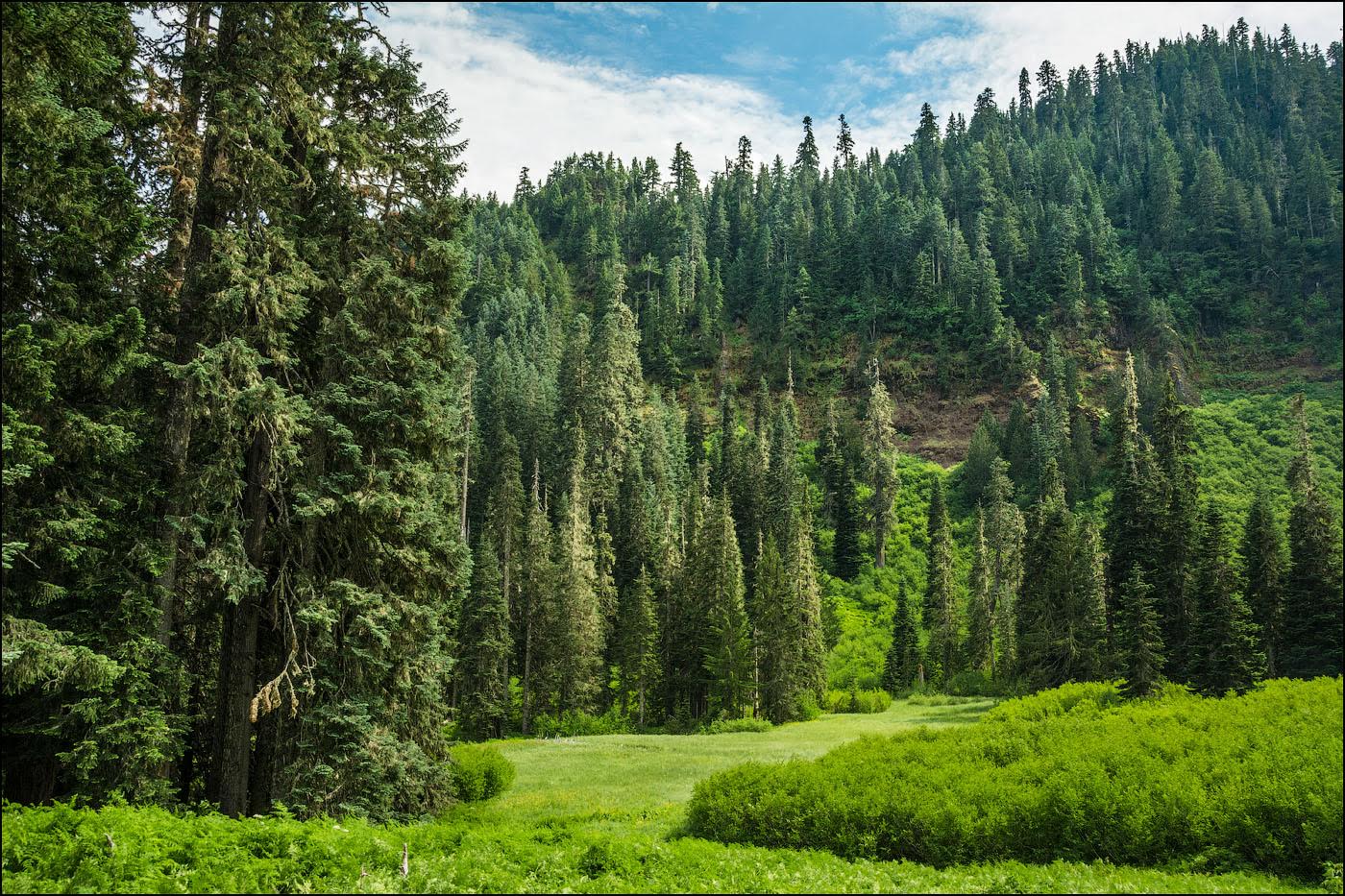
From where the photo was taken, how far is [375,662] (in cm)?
1485

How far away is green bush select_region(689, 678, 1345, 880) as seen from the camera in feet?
34.6

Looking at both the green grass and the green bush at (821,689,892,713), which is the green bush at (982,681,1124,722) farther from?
the green bush at (821,689,892,713)

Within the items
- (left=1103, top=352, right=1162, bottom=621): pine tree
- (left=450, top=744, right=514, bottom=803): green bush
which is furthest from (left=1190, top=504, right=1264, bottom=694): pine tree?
(left=450, top=744, right=514, bottom=803): green bush

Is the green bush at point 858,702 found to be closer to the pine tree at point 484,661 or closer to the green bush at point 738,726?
the green bush at point 738,726

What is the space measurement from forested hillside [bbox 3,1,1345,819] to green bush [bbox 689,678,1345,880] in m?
2.19

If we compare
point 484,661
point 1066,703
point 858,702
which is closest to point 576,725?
point 484,661

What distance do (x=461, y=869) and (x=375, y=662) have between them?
20.4 ft

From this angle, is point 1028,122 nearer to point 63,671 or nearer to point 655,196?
point 655,196

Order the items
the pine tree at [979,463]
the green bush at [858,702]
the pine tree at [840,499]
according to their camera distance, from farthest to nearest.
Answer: the pine tree at [979,463], the pine tree at [840,499], the green bush at [858,702]

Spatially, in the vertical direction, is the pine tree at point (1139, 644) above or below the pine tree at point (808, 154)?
below

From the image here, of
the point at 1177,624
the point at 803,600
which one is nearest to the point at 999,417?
the point at 803,600

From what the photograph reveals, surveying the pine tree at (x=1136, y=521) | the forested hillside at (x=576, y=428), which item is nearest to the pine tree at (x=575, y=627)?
the forested hillside at (x=576, y=428)

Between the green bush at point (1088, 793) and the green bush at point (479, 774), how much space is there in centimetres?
841

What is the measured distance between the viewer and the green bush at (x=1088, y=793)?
1055 cm
